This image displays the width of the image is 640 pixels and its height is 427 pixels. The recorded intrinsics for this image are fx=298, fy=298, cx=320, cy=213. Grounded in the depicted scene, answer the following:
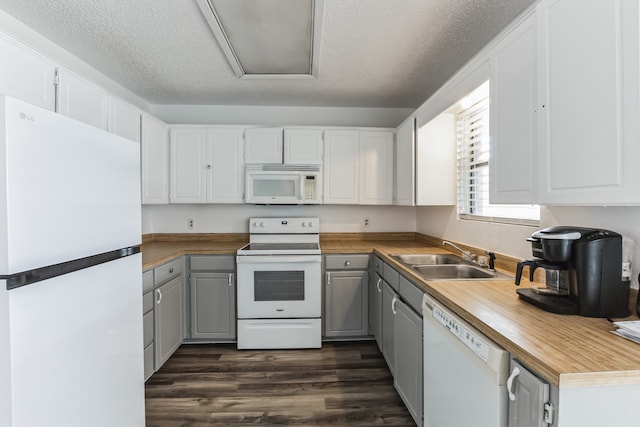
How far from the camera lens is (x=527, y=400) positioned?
83cm

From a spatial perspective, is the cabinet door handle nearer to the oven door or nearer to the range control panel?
the oven door

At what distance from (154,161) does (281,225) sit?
134cm

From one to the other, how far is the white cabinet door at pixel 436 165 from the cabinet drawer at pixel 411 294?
0.85 metres

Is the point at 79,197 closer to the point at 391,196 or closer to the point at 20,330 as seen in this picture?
the point at 20,330

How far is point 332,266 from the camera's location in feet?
9.05

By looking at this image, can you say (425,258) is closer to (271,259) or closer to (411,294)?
(411,294)

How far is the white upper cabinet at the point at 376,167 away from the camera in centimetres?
309

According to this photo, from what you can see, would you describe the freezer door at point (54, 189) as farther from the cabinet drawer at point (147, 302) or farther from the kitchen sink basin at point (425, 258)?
the kitchen sink basin at point (425, 258)

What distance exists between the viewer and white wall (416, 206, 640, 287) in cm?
118

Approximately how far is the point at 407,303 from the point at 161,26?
2309 millimetres

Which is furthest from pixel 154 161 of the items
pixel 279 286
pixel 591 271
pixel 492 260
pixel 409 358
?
pixel 591 271

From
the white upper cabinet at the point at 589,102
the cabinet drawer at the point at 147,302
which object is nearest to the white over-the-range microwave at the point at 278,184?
the cabinet drawer at the point at 147,302

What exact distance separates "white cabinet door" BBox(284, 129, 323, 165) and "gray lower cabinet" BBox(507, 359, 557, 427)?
2466mm

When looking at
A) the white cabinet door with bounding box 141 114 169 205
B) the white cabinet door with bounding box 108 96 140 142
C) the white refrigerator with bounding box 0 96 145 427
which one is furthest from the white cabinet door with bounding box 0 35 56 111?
the white cabinet door with bounding box 141 114 169 205
